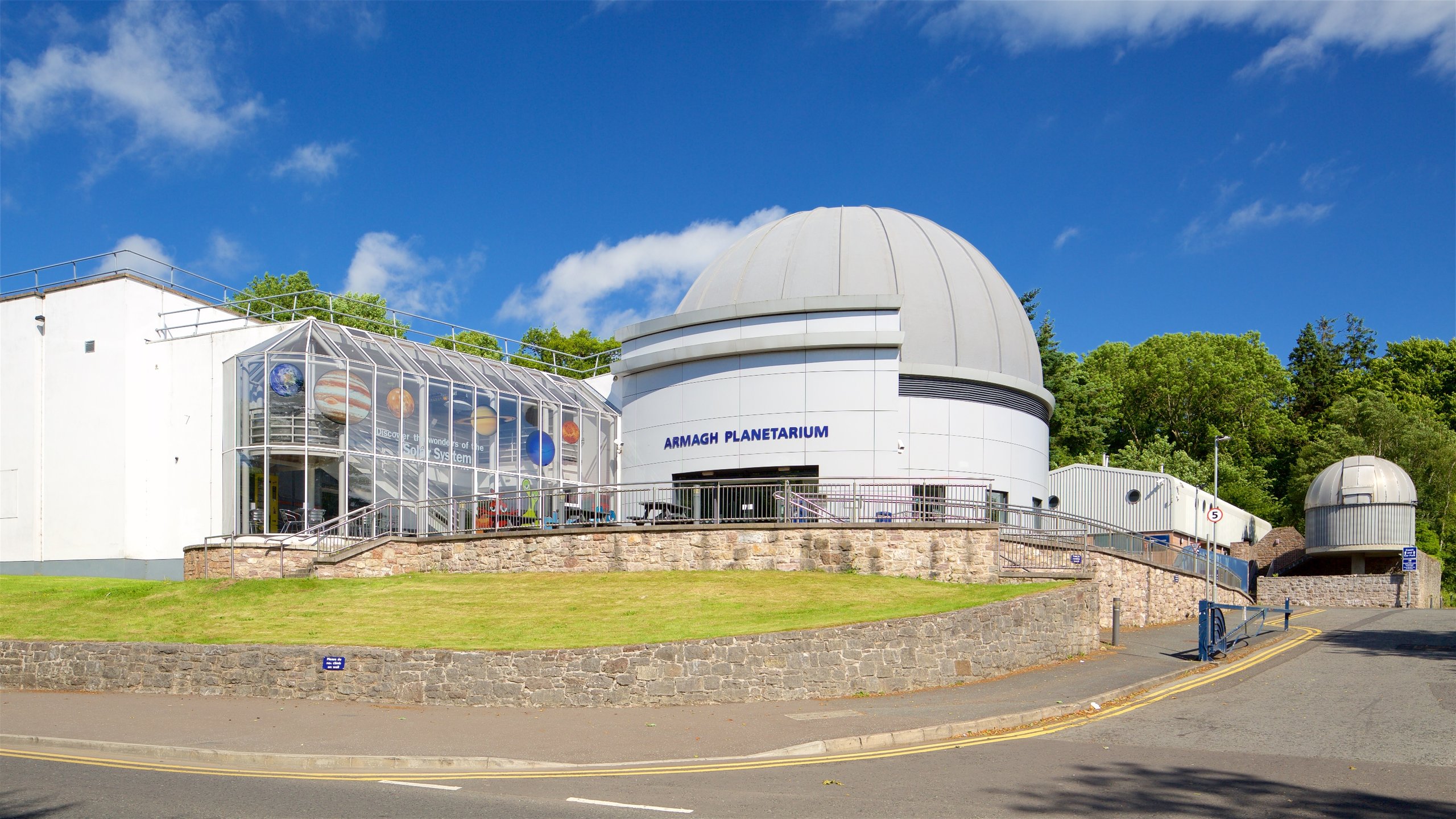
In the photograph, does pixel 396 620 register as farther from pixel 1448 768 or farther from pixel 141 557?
pixel 1448 768

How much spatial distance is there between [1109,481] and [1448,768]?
36.1 m

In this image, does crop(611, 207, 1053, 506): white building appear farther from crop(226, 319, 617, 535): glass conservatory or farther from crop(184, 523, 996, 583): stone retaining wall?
crop(184, 523, 996, 583): stone retaining wall

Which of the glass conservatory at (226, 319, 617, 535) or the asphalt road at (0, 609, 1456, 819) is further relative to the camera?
the glass conservatory at (226, 319, 617, 535)

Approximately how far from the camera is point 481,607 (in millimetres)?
20797

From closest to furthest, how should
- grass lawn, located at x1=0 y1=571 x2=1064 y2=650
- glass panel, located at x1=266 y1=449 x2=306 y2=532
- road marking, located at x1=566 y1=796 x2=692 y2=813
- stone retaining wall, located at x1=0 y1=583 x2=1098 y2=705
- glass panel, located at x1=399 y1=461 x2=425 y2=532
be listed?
road marking, located at x1=566 y1=796 x2=692 y2=813 → stone retaining wall, located at x1=0 y1=583 x2=1098 y2=705 → grass lawn, located at x1=0 y1=571 x2=1064 y2=650 → glass panel, located at x1=266 y1=449 x2=306 y2=532 → glass panel, located at x1=399 y1=461 x2=425 y2=532

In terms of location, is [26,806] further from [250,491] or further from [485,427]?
[485,427]

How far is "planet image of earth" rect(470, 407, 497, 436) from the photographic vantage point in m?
32.3

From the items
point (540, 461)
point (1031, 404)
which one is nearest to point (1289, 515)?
point (1031, 404)

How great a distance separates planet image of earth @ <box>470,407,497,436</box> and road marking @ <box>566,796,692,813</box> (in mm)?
23582

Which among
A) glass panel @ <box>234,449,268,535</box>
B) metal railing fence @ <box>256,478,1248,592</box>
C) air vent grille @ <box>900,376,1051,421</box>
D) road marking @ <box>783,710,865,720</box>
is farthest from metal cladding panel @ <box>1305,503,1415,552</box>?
glass panel @ <box>234,449,268,535</box>

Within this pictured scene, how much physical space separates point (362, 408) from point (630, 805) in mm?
22034

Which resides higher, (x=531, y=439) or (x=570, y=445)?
(x=531, y=439)

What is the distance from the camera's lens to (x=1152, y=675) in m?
17.8

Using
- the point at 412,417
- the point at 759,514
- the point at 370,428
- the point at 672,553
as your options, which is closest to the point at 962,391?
the point at 759,514
